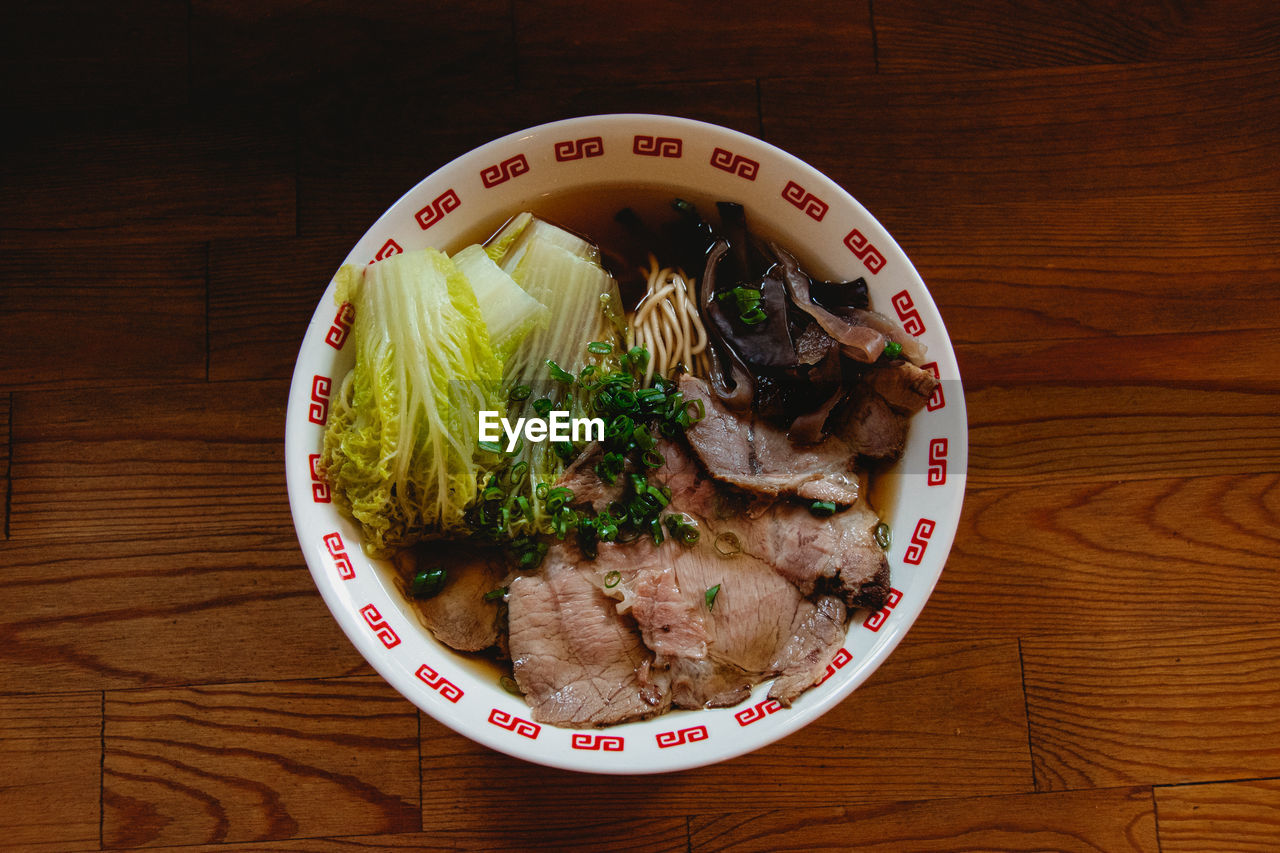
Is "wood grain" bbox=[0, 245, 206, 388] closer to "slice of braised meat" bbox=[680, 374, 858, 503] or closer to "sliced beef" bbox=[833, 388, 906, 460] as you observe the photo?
"slice of braised meat" bbox=[680, 374, 858, 503]

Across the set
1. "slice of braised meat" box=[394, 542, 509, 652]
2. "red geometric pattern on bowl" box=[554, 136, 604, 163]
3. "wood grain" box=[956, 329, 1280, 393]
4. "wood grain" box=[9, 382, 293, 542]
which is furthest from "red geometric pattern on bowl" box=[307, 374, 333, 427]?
"wood grain" box=[956, 329, 1280, 393]

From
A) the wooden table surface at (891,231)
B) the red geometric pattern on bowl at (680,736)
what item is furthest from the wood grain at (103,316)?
the red geometric pattern on bowl at (680,736)

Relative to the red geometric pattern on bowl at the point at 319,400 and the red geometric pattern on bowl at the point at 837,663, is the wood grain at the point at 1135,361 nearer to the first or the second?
the red geometric pattern on bowl at the point at 837,663

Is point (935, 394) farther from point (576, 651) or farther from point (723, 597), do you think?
point (576, 651)

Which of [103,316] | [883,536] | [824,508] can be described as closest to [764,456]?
[824,508]

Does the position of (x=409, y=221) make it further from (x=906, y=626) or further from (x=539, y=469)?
(x=906, y=626)

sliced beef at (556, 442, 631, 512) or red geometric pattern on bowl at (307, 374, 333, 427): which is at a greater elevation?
red geometric pattern on bowl at (307, 374, 333, 427)
